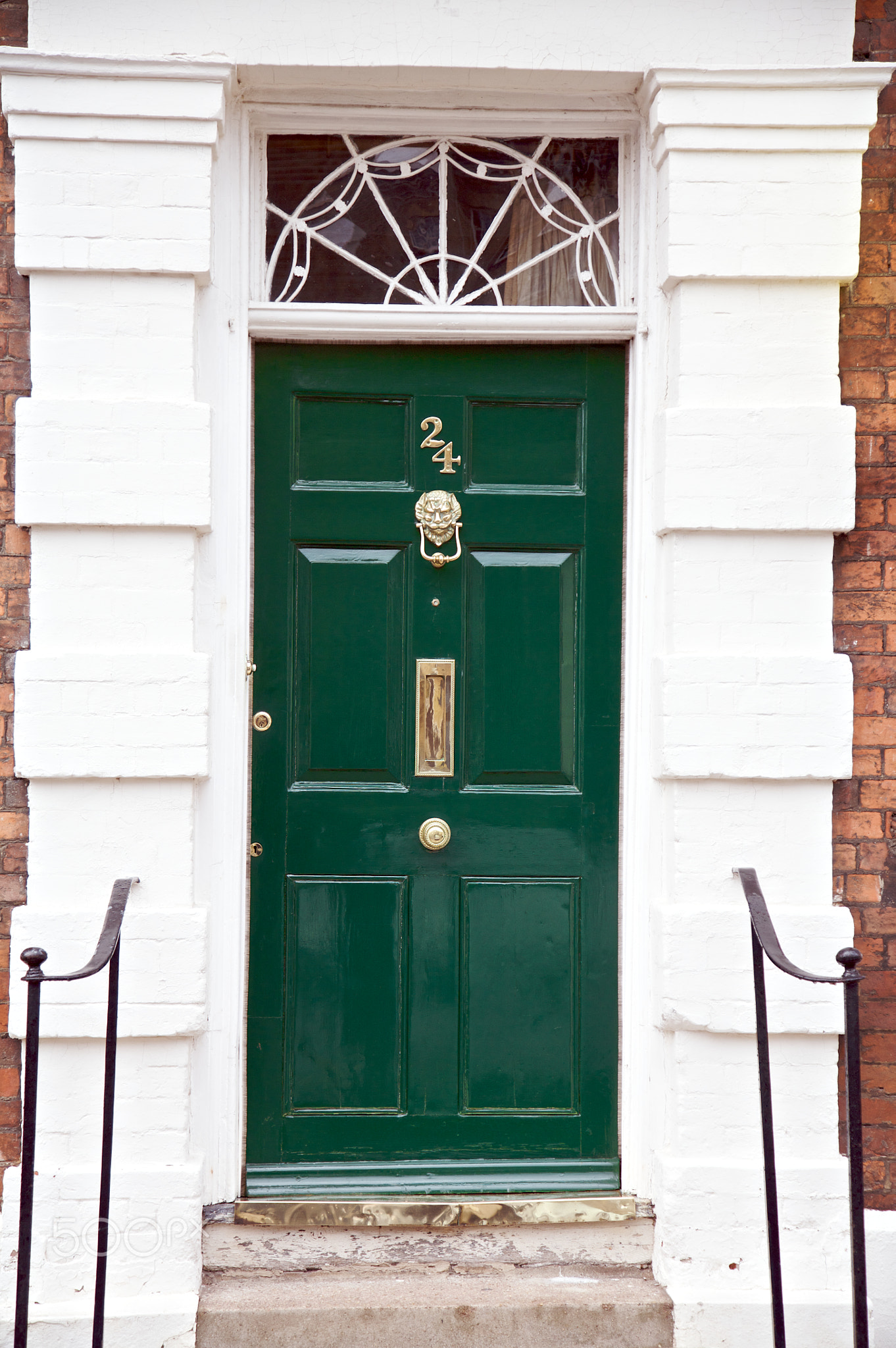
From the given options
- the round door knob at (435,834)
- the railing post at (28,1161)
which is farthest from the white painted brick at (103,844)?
the round door knob at (435,834)

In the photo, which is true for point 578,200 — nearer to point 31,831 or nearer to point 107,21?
point 107,21

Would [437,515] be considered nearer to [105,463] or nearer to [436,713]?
[436,713]

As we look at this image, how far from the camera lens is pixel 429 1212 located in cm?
299

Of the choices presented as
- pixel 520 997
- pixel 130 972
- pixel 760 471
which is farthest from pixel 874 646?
pixel 130 972

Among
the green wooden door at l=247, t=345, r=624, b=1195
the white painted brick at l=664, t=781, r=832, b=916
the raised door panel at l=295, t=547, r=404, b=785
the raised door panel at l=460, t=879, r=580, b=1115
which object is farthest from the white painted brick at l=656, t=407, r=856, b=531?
the raised door panel at l=460, t=879, r=580, b=1115

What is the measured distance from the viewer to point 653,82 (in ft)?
9.34

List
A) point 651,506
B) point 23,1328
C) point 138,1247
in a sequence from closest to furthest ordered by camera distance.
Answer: point 23,1328
point 138,1247
point 651,506

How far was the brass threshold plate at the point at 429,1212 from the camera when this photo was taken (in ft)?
9.77

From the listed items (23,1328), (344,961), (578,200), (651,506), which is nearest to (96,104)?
(578,200)

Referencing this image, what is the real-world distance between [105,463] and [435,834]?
4.53 ft

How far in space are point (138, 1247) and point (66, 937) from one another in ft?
2.72

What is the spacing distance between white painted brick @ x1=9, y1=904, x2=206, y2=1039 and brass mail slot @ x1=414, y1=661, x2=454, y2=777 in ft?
2.64

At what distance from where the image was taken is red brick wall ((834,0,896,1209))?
115 inches

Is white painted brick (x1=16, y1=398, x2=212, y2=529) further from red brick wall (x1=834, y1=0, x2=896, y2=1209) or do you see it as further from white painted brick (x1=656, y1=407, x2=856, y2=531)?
red brick wall (x1=834, y1=0, x2=896, y2=1209)
